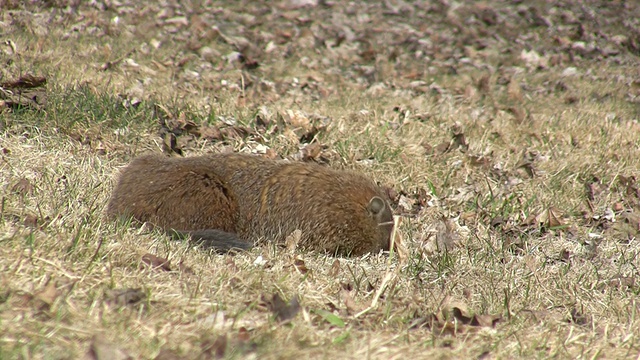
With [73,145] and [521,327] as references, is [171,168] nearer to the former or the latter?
[73,145]

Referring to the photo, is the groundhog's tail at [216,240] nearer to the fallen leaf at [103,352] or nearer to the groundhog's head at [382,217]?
the groundhog's head at [382,217]

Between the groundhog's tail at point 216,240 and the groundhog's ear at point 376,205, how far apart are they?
1.02m

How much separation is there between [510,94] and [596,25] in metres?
5.16

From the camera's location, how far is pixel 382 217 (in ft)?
17.2

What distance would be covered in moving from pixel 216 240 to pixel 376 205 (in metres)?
1.30

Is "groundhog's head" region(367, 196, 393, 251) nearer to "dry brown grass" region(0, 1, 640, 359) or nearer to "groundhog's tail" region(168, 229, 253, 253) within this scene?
"dry brown grass" region(0, 1, 640, 359)

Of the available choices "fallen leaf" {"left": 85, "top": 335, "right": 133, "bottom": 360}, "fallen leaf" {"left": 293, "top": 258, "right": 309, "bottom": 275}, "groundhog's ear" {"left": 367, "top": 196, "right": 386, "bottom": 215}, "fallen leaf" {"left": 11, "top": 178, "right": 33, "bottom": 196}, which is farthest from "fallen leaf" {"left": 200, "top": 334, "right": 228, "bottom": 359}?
"fallen leaf" {"left": 11, "top": 178, "right": 33, "bottom": 196}

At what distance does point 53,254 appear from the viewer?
3.54 metres

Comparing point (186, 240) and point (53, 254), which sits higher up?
point (53, 254)

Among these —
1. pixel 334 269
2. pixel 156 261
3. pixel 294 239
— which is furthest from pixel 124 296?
pixel 294 239

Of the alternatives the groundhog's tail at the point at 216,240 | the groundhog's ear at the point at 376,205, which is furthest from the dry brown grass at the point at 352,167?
the groundhog's ear at the point at 376,205

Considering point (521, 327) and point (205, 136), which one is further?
point (205, 136)

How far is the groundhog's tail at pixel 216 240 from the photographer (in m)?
4.62

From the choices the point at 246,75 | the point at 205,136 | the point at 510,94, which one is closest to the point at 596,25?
the point at 510,94
